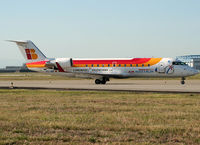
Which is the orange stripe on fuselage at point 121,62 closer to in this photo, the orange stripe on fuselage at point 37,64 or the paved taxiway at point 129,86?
the paved taxiway at point 129,86

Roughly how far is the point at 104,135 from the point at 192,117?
16.0 feet

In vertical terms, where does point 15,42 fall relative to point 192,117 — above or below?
above

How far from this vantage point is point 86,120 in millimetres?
12125

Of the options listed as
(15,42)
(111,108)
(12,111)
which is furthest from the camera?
(15,42)

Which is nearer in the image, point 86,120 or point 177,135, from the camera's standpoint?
point 177,135

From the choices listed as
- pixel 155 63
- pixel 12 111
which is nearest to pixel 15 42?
pixel 155 63

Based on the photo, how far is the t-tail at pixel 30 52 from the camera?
1763 inches

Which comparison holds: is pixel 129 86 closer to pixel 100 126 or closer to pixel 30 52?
pixel 30 52

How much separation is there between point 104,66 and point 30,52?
426 inches

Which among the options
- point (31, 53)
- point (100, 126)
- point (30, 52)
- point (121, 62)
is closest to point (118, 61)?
point (121, 62)

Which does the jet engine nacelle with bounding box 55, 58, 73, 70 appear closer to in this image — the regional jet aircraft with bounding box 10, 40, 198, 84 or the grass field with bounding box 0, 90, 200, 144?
the regional jet aircraft with bounding box 10, 40, 198, 84

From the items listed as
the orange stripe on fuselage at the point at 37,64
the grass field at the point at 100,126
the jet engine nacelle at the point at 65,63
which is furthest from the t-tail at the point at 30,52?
the grass field at the point at 100,126

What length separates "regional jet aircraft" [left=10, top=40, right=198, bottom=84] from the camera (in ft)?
134

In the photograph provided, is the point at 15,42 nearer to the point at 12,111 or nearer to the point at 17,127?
the point at 12,111
